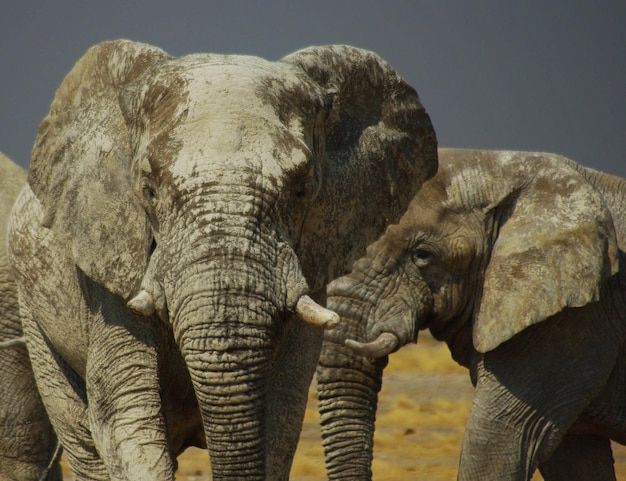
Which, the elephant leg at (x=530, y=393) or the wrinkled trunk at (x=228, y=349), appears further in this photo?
the elephant leg at (x=530, y=393)

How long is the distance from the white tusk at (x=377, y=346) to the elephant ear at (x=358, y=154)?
1.23 meters

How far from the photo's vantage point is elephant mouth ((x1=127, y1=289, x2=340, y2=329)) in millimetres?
3820

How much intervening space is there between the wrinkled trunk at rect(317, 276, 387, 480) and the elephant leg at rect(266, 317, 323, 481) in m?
1.68

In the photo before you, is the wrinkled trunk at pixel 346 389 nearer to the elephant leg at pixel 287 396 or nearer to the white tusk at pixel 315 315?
the elephant leg at pixel 287 396

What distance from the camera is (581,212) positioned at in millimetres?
Answer: 6266

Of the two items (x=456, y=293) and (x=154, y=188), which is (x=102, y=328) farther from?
(x=456, y=293)

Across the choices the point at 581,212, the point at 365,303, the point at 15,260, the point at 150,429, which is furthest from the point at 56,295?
the point at 581,212

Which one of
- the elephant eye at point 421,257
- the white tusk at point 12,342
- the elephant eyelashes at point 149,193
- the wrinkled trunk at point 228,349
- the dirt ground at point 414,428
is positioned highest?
the elephant eyelashes at point 149,193

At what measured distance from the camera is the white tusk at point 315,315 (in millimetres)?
3816

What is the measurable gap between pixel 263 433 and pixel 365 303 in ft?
8.03

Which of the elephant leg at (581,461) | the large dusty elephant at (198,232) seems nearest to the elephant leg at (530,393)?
the elephant leg at (581,461)

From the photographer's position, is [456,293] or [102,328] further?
[456,293]

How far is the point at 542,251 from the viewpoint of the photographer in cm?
623

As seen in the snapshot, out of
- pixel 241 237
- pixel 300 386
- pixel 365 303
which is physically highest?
pixel 241 237
